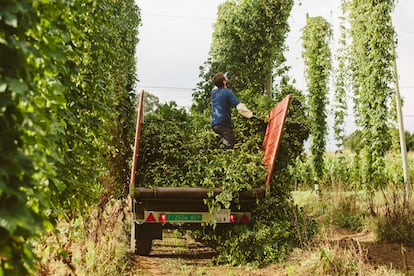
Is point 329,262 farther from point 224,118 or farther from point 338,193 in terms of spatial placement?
point 338,193

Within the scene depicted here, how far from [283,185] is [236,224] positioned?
88 centimetres

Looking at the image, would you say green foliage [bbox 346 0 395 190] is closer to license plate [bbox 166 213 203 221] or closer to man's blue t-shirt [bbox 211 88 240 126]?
man's blue t-shirt [bbox 211 88 240 126]

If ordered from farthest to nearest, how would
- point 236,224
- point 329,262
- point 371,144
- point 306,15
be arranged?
1. point 306,15
2. point 371,144
3. point 236,224
4. point 329,262

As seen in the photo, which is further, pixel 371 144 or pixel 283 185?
pixel 371 144

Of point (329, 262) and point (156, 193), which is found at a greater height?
point (156, 193)

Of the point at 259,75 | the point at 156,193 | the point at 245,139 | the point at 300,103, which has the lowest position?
the point at 156,193

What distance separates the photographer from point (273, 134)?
6.52 meters

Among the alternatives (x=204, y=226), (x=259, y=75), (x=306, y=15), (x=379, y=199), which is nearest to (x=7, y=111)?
(x=204, y=226)

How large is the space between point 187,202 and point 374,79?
6941 mm

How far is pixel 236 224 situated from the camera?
6660 millimetres

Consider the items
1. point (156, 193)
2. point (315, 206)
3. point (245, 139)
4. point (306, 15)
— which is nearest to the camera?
point (156, 193)

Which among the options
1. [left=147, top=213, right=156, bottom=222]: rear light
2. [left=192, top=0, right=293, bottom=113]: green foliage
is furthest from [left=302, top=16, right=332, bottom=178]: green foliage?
[left=147, top=213, right=156, bottom=222]: rear light

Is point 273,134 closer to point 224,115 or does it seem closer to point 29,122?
point 224,115

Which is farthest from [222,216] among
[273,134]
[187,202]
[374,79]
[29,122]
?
[374,79]
